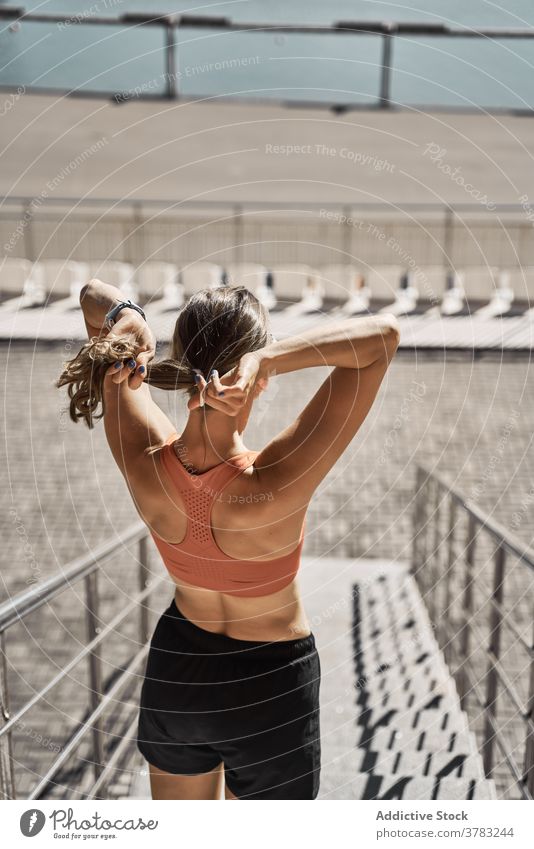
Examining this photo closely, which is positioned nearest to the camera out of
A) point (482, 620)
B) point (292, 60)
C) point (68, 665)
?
point (68, 665)

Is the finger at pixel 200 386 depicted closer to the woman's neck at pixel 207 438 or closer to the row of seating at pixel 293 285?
the woman's neck at pixel 207 438

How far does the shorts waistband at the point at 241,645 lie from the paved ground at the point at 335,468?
2223 millimetres

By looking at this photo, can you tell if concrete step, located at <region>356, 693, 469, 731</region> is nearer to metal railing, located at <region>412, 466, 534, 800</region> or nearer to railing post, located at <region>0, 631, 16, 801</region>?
metal railing, located at <region>412, 466, 534, 800</region>

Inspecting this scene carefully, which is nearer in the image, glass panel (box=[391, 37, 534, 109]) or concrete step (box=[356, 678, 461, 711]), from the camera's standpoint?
glass panel (box=[391, 37, 534, 109])

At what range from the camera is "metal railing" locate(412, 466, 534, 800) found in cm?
157

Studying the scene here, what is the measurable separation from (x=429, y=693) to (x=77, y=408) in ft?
4.96

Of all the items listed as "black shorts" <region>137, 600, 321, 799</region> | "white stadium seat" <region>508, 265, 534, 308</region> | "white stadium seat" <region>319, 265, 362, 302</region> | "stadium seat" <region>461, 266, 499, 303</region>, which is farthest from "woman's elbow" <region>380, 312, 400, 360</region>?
"stadium seat" <region>461, 266, 499, 303</region>

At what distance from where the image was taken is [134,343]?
3.02 feet

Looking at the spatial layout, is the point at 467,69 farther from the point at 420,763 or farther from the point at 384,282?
the point at 384,282

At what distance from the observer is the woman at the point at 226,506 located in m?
0.78

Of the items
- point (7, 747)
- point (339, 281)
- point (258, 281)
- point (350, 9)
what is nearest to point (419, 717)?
point (7, 747)

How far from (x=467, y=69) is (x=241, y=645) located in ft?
6.00
